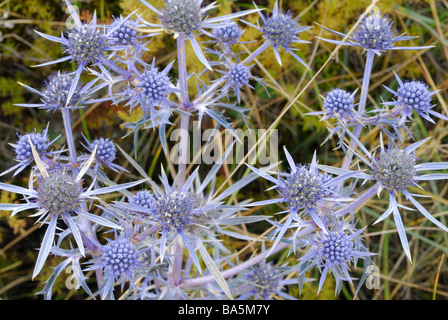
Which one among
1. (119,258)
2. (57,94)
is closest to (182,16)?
(57,94)

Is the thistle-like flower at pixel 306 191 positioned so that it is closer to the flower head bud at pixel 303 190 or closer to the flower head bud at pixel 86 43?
the flower head bud at pixel 303 190

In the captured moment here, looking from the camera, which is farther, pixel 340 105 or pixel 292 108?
pixel 292 108

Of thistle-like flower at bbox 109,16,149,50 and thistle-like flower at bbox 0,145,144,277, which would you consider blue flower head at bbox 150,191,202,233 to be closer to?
thistle-like flower at bbox 0,145,144,277

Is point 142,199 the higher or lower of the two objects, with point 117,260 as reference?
higher

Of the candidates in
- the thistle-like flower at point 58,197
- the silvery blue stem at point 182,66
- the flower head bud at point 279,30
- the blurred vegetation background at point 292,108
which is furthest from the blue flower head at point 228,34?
the thistle-like flower at point 58,197

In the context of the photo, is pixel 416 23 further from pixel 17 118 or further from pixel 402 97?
pixel 17 118

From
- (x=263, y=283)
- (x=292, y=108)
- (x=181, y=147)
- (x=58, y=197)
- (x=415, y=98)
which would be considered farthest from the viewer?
(x=292, y=108)

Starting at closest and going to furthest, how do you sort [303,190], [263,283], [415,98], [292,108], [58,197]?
1. [58,197]
2. [303,190]
3. [415,98]
4. [263,283]
5. [292,108]

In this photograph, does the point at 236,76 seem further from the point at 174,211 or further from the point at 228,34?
the point at 174,211

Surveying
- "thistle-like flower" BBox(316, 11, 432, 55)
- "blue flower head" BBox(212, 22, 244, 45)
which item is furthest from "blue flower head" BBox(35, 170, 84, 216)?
"thistle-like flower" BBox(316, 11, 432, 55)

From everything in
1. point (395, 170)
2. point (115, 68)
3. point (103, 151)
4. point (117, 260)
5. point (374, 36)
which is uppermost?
point (374, 36)
